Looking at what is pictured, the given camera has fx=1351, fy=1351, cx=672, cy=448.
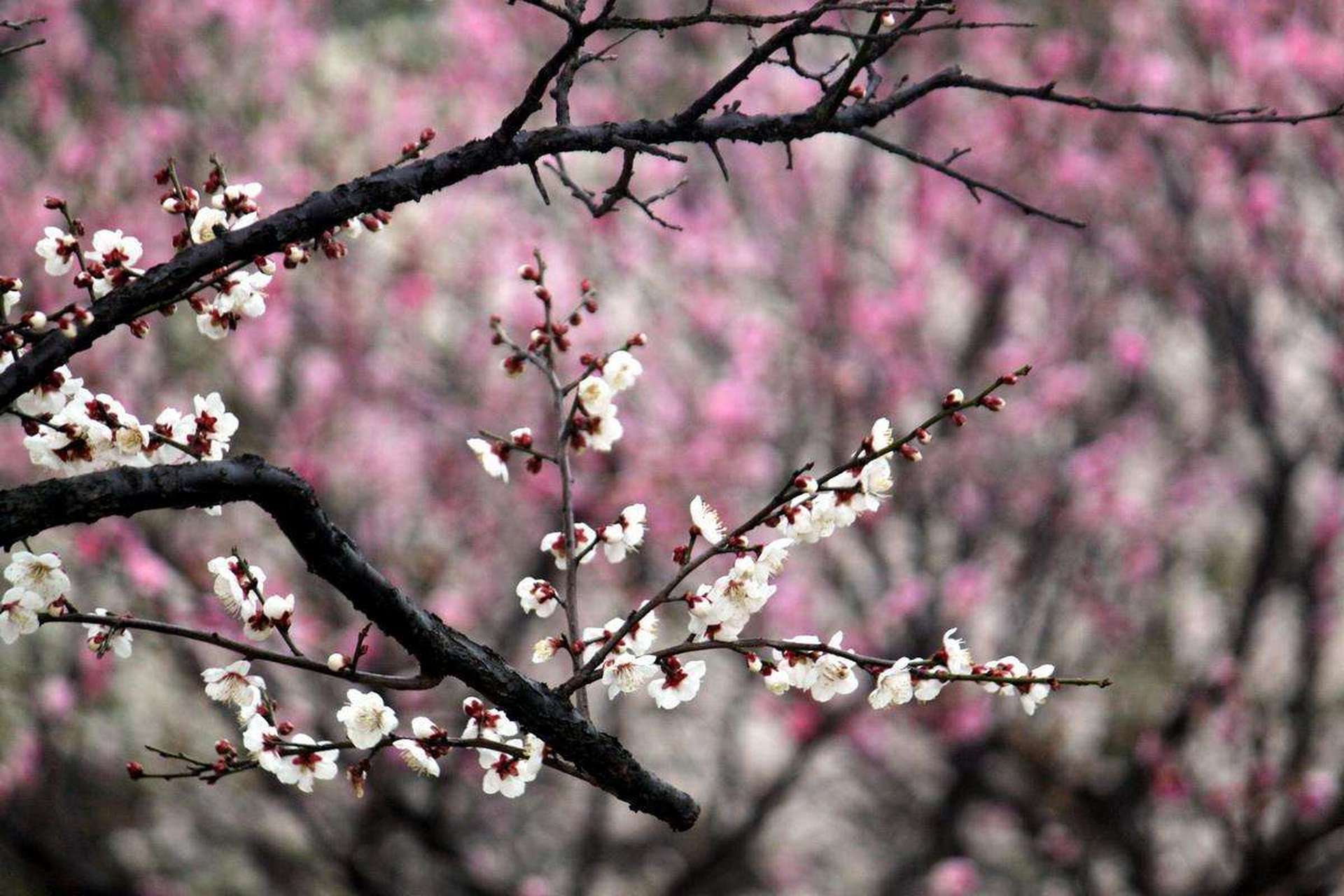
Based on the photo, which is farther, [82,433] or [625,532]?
[625,532]

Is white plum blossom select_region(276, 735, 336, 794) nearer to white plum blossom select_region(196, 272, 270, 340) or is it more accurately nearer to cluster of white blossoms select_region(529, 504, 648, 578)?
cluster of white blossoms select_region(529, 504, 648, 578)

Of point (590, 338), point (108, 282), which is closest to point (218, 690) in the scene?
point (108, 282)

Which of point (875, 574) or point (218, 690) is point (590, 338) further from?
point (218, 690)

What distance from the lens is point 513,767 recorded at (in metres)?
2.49

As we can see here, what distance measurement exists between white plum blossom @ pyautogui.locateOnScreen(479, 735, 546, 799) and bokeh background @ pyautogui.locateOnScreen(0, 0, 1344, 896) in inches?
188

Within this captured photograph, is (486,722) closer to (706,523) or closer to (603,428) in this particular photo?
(706,523)

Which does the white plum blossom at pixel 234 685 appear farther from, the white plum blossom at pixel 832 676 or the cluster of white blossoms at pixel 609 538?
the white plum blossom at pixel 832 676

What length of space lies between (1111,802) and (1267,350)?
2863 millimetres

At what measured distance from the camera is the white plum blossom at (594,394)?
9.27ft

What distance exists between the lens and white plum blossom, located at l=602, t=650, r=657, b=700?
2414 millimetres

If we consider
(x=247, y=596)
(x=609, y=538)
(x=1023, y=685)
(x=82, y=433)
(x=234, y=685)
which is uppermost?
(x=82, y=433)

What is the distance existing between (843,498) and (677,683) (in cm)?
46

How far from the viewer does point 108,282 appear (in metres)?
2.44

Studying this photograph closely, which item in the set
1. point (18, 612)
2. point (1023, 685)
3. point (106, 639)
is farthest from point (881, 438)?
point (18, 612)
